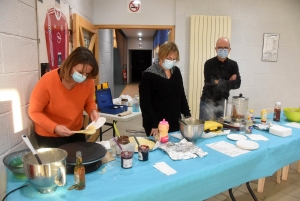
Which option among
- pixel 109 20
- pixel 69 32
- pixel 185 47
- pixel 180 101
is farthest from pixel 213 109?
pixel 109 20

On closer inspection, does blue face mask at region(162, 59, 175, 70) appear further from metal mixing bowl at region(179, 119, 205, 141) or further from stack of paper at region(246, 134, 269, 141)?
stack of paper at region(246, 134, 269, 141)

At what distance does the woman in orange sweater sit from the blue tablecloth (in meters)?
0.39

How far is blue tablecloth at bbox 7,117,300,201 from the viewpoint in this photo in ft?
3.72

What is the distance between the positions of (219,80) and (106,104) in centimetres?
139

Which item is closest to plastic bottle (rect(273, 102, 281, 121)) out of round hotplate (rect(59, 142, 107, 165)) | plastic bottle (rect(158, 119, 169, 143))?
plastic bottle (rect(158, 119, 169, 143))

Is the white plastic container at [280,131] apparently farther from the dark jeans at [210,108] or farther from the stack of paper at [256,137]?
the dark jeans at [210,108]

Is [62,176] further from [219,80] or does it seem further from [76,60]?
[219,80]

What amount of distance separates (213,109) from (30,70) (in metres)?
1.98

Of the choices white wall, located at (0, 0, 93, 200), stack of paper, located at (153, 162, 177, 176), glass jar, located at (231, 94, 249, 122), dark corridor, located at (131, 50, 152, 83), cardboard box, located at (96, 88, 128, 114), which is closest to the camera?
stack of paper, located at (153, 162, 177, 176)

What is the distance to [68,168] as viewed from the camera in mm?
1264

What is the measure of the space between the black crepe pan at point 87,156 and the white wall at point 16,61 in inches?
19.3

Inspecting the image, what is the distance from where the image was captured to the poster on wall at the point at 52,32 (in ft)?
6.73

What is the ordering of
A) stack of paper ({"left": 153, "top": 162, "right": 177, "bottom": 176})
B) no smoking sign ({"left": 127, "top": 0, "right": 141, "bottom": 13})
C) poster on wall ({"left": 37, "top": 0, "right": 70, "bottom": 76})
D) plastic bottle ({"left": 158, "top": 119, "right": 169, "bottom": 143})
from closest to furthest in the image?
stack of paper ({"left": 153, "top": 162, "right": 177, "bottom": 176})
plastic bottle ({"left": 158, "top": 119, "right": 169, "bottom": 143})
poster on wall ({"left": 37, "top": 0, "right": 70, "bottom": 76})
no smoking sign ({"left": 127, "top": 0, "right": 141, "bottom": 13})

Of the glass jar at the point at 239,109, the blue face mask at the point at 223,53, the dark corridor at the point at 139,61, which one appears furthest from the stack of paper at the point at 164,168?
the dark corridor at the point at 139,61
